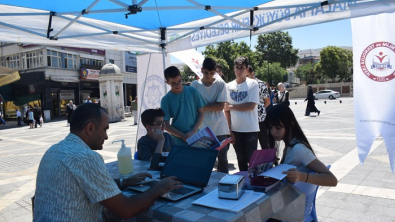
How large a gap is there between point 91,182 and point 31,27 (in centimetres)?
381

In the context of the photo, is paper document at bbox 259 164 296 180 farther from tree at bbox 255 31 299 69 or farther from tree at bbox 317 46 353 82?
tree at bbox 255 31 299 69

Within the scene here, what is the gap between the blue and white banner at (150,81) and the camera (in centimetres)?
593

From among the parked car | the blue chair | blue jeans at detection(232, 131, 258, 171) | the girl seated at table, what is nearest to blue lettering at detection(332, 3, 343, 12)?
blue jeans at detection(232, 131, 258, 171)

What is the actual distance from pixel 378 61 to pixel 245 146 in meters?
1.88

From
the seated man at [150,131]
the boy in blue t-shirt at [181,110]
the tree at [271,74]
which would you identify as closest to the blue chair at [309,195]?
the seated man at [150,131]

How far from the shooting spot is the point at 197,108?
3.48 m

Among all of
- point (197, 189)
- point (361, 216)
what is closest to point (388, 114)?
point (361, 216)

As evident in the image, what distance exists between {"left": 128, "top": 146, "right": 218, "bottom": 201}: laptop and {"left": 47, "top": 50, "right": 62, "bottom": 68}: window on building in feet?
88.2

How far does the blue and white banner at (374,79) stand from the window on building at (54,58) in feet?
88.0

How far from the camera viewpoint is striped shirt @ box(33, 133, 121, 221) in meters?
1.41

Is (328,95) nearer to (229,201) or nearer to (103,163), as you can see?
(229,201)

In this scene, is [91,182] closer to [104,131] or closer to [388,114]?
[104,131]

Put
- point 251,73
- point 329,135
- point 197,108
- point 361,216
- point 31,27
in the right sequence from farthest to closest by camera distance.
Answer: point 329,135 → point 251,73 → point 31,27 → point 197,108 → point 361,216

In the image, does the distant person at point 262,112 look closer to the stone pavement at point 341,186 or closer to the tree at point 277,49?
the stone pavement at point 341,186
